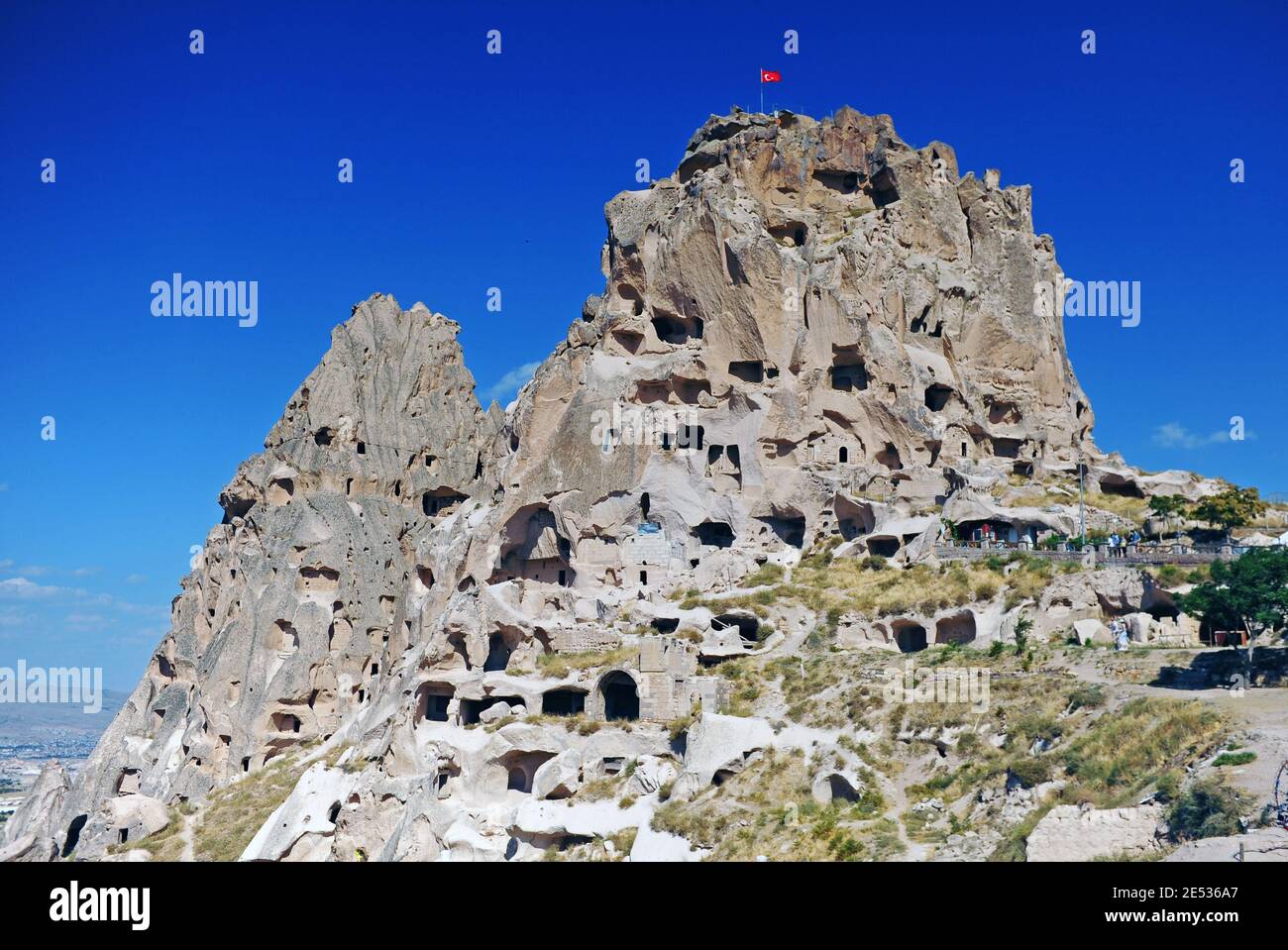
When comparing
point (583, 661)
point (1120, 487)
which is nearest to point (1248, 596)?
point (583, 661)

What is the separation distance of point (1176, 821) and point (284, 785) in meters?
46.6

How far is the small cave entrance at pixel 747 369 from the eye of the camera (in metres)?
66.8

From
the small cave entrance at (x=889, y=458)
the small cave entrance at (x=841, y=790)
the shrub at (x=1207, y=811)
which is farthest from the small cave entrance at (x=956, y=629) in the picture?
the shrub at (x=1207, y=811)

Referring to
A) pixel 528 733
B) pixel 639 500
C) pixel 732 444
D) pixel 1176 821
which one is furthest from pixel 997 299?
pixel 1176 821

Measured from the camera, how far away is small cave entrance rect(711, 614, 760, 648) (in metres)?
53.3

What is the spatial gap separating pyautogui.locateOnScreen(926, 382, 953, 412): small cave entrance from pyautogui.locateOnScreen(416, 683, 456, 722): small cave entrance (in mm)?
29198

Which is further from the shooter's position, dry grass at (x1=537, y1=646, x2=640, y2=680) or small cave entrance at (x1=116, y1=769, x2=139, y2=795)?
small cave entrance at (x1=116, y1=769, x2=139, y2=795)

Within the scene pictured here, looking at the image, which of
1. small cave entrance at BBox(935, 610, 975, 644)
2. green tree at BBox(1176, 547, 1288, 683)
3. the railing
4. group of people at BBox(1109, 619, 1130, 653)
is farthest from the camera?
small cave entrance at BBox(935, 610, 975, 644)

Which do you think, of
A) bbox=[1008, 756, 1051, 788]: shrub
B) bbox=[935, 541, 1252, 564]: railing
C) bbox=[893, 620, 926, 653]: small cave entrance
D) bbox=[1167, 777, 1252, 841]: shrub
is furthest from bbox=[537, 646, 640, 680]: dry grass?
bbox=[1167, 777, 1252, 841]: shrub

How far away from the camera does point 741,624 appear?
54312 mm

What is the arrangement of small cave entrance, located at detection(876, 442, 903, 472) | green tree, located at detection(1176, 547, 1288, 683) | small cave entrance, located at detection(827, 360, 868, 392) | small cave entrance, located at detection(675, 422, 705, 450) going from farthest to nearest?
small cave entrance, located at detection(827, 360, 868, 392)
small cave entrance, located at detection(675, 422, 705, 450)
small cave entrance, located at detection(876, 442, 903, 472)
green tree, located at detection(1176, 547, 1288, 683)

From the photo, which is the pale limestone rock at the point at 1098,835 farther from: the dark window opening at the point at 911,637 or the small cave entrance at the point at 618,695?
the dark window opening at the point at 911,637

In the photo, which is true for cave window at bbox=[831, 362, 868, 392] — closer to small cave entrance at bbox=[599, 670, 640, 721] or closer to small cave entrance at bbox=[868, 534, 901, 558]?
small cave entrance at bbox=[868, 534, 901, 558]
